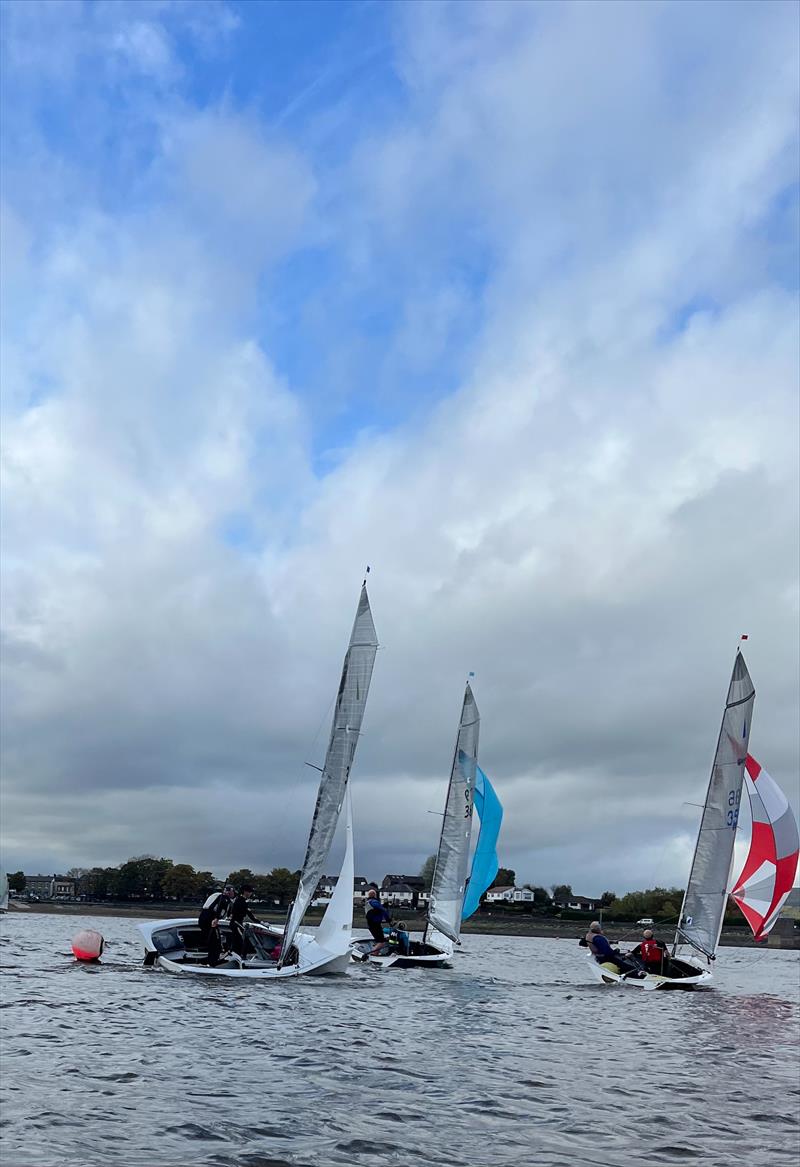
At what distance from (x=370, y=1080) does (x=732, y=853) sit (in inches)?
1231

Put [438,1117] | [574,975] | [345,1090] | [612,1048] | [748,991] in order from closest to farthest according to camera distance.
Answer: [438,1117]
[345,1090]
[612,1048]
[748,991]
[574,975]

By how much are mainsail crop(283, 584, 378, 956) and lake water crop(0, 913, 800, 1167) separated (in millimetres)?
3776

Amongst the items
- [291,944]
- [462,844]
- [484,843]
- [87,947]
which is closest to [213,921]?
[291,944]

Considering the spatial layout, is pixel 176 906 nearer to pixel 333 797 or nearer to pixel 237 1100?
pixel 333 797

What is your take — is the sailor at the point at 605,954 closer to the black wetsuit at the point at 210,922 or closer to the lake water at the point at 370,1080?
the lake water at the point at 370,1080

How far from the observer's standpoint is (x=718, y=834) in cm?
4356

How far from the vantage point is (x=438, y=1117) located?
43.8 feet

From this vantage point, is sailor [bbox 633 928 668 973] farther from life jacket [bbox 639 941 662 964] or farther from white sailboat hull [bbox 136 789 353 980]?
white sailboat hull [bbox 136 789 353 980]

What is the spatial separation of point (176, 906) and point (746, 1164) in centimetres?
14226

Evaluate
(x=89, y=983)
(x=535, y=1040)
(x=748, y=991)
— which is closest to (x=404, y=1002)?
(x=535, y=1040)

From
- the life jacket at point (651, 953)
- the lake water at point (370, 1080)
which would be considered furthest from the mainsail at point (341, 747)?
the life jacket at point (651, 953)

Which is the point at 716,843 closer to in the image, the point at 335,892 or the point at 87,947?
the point at 335,892

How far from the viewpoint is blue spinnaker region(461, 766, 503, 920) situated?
5247cm

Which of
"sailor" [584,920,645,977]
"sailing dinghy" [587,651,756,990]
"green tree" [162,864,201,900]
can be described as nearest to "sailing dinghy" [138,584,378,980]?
"sailor" [584,920,645,977]
